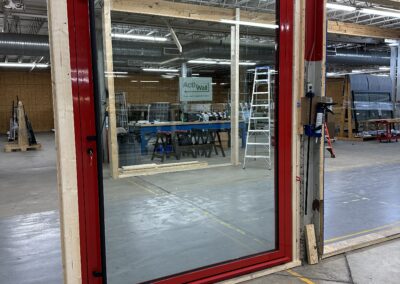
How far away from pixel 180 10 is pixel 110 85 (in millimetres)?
2222

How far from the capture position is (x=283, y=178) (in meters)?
2.69

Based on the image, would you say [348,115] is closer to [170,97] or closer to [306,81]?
[170,97]

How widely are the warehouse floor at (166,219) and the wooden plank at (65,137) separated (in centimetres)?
70

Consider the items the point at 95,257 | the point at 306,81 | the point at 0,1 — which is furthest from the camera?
the point at 0,1

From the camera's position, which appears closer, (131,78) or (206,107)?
(131,78)

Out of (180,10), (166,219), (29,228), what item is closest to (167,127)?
(180,10)

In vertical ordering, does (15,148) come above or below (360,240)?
above

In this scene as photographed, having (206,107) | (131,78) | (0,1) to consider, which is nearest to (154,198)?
(131,78)

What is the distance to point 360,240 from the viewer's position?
316 cm

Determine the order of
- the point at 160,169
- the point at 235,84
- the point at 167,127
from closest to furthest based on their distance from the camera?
the point at 160,169, the point at 235,84, the point at 167,127

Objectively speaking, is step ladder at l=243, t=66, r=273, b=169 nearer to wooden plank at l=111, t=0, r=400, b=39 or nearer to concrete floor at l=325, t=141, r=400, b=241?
wooden plank at l=111, t=0, r=400, b=39

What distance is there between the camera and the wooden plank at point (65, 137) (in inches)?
72.0

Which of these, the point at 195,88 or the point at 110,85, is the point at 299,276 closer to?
the point at 110,85

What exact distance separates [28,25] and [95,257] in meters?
12.3
